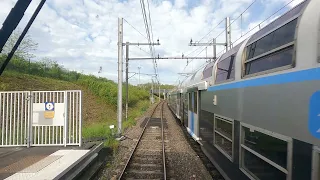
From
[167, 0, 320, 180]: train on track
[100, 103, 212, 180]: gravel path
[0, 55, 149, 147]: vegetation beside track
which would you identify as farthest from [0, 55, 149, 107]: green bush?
[167, 0, 320, 180]: train on track

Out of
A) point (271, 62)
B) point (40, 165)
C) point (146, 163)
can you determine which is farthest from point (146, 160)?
point (271, 62)

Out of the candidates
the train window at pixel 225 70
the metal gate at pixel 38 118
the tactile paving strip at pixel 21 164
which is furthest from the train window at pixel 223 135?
the tactile paving strip at pixel 21 164

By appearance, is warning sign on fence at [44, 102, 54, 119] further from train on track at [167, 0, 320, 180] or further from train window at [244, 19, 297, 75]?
train window at [244, 19, 297, 75]

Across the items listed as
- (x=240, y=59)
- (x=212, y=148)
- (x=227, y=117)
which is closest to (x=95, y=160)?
(x=212, y=148)

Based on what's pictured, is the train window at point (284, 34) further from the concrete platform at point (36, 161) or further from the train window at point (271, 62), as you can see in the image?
the concrete platform at point (36, 161)

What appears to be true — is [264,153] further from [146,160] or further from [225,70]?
[146,160]

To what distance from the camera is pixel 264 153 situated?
396 centimetres

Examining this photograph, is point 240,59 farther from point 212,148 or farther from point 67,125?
point 67,125

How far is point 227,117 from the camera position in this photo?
5914 mm

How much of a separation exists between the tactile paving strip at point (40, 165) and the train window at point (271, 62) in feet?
16.6

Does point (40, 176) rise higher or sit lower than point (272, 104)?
lower

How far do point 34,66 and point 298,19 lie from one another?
119 feet

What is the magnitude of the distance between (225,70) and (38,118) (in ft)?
20.7

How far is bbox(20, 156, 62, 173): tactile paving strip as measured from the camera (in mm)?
6171
